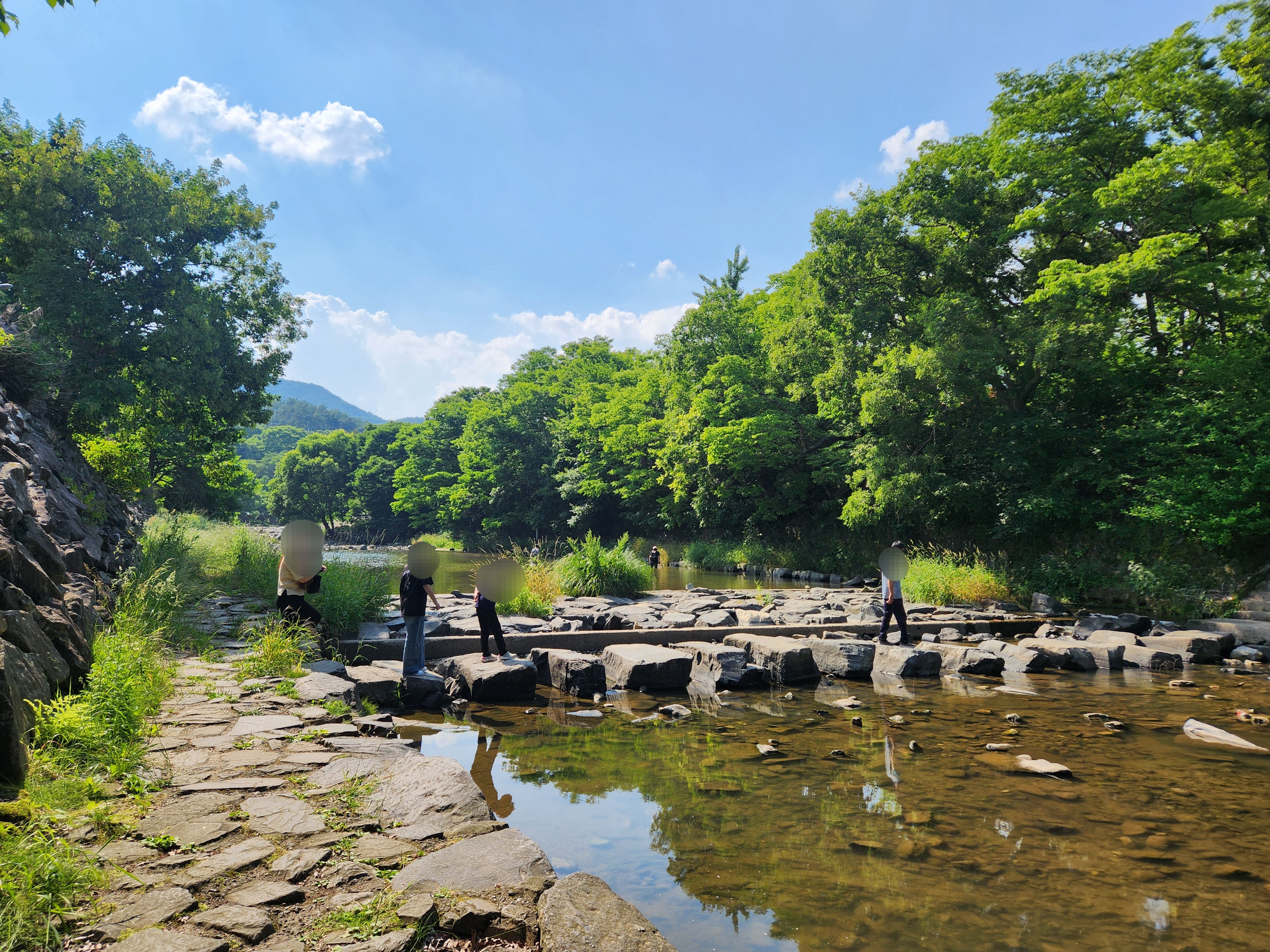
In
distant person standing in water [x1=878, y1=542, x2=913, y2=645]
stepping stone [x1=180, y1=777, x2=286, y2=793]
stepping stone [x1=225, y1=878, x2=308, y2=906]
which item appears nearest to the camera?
stepping stone [x1=225, y1=878, x2=308, y2=906]

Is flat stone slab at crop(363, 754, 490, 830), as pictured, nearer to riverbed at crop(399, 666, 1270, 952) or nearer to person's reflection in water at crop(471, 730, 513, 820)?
person's reflection in water at crop(471, 730, 513, 820)

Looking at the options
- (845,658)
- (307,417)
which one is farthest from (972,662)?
(307,417)

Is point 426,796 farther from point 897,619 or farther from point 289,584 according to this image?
point 897,619

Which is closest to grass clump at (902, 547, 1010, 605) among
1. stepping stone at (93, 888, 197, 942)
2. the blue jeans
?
the blue jeans

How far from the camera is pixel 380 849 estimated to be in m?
3.04

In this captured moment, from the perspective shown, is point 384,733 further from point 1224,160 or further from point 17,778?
point 1224,160

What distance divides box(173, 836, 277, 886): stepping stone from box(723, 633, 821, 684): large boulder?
7.10 meters

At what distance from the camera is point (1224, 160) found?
15.3 metres

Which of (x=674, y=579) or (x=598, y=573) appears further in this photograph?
(x=674, y=579)

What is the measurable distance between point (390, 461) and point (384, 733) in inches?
2744

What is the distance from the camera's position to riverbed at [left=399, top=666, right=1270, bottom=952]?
3289 mm

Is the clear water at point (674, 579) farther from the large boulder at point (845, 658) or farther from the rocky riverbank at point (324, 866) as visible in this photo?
the rocky riverbank at point (324, 866)

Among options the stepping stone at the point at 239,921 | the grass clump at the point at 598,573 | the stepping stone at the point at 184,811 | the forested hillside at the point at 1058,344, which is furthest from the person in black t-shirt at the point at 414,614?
the forested hillside at the point at 1058,344

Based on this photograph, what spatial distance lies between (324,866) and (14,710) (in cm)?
161
